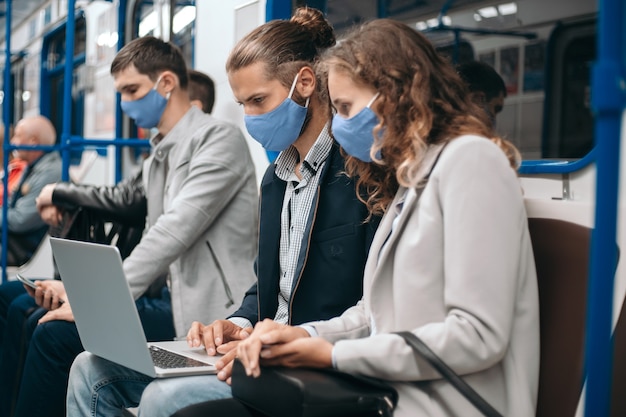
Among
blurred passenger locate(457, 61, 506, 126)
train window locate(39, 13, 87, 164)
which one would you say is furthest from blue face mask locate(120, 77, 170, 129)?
train window locate(39, 13, 87, 164)

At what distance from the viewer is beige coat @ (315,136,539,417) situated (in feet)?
4.87

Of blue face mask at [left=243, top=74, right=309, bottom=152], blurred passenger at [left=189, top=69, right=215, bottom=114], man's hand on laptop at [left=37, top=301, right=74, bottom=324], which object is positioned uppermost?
blurred passenger at [left=189, top=69, right=215, bottom=114]

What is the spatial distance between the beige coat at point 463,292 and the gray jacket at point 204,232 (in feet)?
4.12

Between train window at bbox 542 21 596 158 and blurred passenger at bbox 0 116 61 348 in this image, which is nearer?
train window at bbox 542 21 596 158

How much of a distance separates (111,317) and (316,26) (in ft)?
3.37

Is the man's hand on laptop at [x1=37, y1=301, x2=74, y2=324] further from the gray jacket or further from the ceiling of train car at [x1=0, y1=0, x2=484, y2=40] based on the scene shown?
the ceiling of train car at [x1=0, y1=0, x2=484, y2=40]

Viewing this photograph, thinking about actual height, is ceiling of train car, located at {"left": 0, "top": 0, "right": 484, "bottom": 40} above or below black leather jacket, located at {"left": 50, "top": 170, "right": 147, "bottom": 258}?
above

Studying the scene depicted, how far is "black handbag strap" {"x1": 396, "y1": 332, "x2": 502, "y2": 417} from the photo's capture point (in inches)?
57.6

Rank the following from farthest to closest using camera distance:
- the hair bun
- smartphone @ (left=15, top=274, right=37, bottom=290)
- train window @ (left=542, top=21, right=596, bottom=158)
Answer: smartphone @ (left=15, top=274, right=37, bottom=290), the hair bun, train window @ (left=542, top=21, right=596, bottom=158)

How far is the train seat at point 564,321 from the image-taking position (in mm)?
1614

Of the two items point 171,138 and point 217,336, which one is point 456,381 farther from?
point 171,138

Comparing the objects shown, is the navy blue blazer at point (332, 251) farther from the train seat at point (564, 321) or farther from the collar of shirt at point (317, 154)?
the train seat at point (564, 321)

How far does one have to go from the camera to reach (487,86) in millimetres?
2346

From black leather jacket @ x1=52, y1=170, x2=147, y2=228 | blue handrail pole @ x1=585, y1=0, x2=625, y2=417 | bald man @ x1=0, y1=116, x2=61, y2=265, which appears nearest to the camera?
blue handrail pole @ x1=585, y1=0, x2=625, y2=417
